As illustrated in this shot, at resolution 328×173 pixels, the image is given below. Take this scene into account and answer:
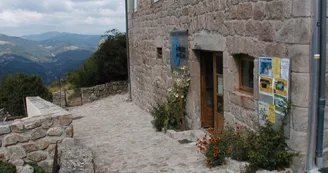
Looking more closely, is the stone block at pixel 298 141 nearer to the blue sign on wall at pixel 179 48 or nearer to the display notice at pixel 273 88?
the display notice at pixel 273 88

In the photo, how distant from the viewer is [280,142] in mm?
4074

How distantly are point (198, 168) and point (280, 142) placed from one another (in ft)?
3.94

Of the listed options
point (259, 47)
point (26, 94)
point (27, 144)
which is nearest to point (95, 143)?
point (27, 144)

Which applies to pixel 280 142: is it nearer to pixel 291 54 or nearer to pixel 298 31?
pixel 291 54

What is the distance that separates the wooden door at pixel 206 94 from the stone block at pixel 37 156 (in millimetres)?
3141

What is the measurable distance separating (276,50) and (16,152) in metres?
3.77

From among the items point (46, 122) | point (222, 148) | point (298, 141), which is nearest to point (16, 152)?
point (46, 122)

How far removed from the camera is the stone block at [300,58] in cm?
367

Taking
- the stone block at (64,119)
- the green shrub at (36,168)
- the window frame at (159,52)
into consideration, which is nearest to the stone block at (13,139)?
the green shrub at (36,168)

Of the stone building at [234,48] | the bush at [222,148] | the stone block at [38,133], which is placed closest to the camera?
the stone building at [234,48]

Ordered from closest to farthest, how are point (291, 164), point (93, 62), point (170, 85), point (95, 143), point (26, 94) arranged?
point (291, 164) < point (95, 143) < point (170, 85) < point (26, 94) < point (93, 62)

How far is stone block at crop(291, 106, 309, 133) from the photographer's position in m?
3.77

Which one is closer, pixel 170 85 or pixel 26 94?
pixel 170 85

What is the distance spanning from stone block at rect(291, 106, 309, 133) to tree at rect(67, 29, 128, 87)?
1345 centimetres
